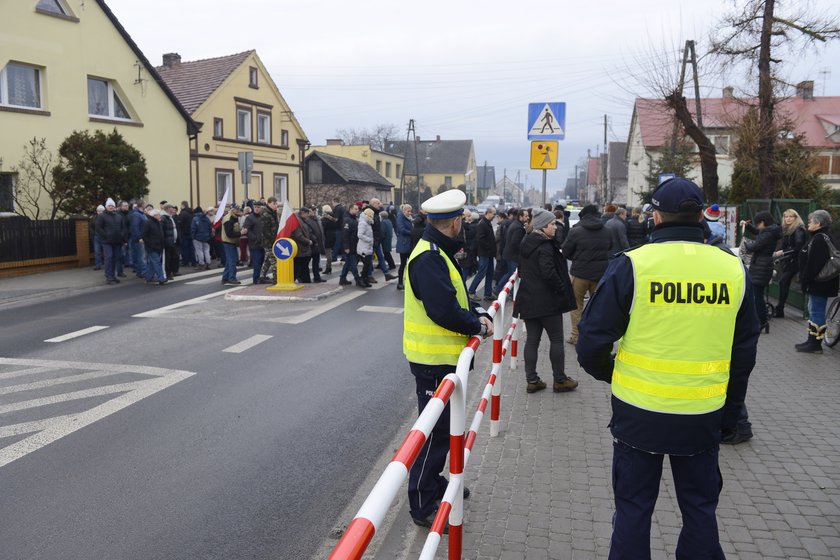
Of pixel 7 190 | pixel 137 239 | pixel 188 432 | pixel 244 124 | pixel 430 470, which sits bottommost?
pixel 188 432

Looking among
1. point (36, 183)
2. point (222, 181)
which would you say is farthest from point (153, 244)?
point (222, 181)

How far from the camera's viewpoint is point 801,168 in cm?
2052

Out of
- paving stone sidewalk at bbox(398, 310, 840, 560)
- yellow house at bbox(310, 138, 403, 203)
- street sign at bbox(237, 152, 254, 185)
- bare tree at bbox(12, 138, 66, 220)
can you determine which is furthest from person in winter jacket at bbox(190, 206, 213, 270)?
yellow house at bbox(310, 138, 403, 203)

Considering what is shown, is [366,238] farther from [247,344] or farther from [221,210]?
[247,344]

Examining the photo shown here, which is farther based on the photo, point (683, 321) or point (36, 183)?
point (36, 183)

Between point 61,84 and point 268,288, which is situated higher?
point 61,84

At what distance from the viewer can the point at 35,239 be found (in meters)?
17.9

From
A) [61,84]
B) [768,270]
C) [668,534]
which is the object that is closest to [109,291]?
[61,84]

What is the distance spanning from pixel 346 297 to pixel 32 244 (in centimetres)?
887

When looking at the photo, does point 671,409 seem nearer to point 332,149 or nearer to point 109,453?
point 109,453

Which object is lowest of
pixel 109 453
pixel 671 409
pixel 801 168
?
pixel 109 453

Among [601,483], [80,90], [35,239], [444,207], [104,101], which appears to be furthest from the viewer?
[104,101]

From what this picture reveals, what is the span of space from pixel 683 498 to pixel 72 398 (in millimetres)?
6045

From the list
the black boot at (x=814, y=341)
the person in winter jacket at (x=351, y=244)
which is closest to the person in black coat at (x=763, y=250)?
the black boot at (x=814, y=341)
